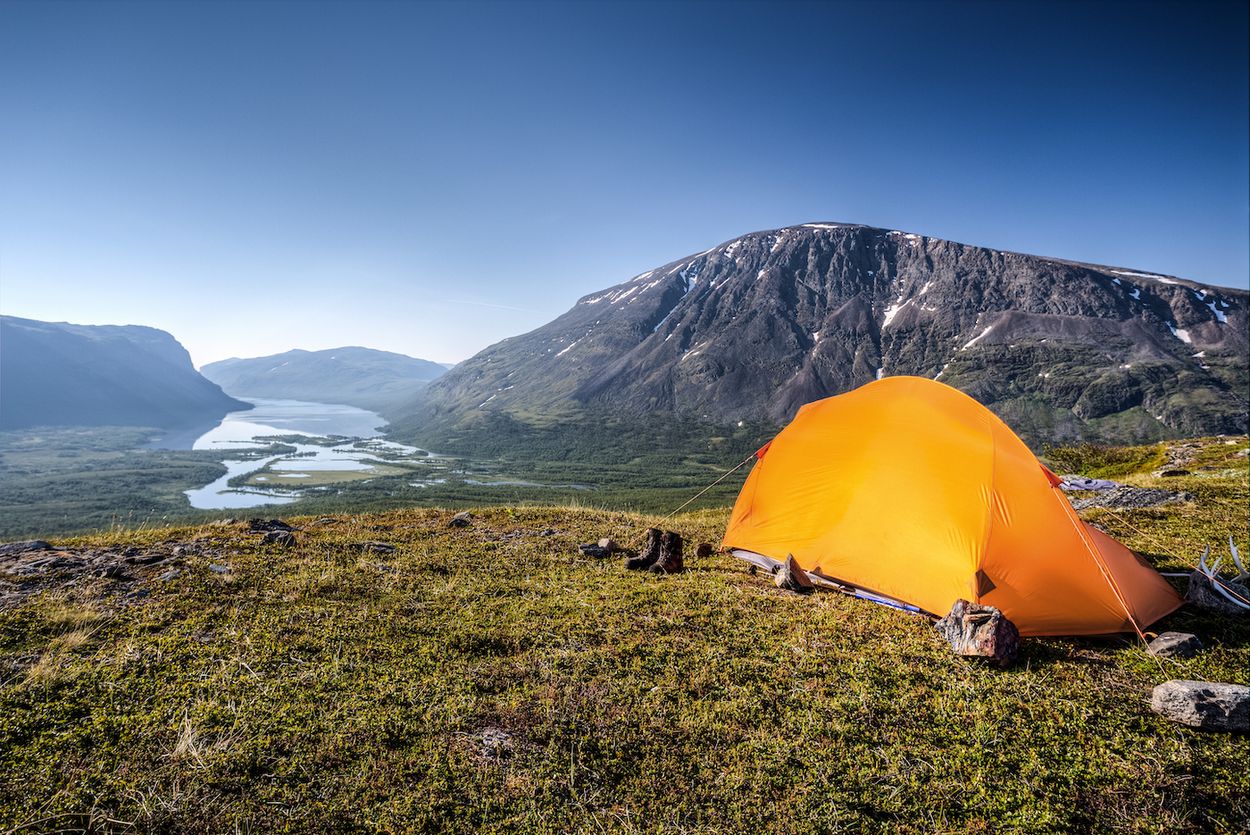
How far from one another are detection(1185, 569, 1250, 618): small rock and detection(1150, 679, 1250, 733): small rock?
3.62 metres

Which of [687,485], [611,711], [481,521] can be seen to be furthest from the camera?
[687,485]

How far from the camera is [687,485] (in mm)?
156875

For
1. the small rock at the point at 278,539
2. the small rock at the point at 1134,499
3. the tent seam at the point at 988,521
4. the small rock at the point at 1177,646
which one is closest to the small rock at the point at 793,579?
the tent seam at the point at 988,521

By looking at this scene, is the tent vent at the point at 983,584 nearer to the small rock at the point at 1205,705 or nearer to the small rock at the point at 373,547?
the small rock at the point at 1205,705

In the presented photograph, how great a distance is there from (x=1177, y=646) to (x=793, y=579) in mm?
4660

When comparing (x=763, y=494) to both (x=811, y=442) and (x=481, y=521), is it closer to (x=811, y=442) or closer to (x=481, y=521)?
(x=811, y=442)

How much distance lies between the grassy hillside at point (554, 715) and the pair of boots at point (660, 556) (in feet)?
4.13

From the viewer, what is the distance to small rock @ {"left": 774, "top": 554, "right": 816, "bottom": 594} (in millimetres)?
8758

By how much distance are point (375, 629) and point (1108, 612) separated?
981cm

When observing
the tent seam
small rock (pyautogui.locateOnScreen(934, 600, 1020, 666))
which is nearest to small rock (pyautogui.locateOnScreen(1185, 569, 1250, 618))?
the tent seam

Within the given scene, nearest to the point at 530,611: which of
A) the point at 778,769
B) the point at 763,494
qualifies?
the point at 778,769

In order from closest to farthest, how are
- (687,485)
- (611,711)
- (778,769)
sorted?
(778,769)
(611,711)
(687,485)

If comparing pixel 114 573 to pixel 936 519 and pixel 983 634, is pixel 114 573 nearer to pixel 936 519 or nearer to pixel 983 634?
pixel 983 634

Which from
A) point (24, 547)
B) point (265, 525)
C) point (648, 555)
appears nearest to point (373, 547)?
point (265, 525)
